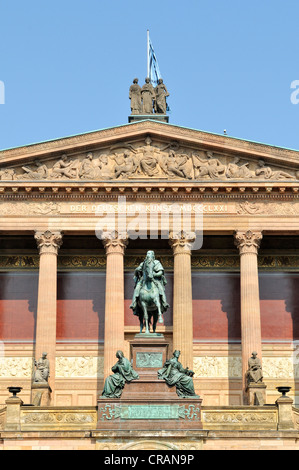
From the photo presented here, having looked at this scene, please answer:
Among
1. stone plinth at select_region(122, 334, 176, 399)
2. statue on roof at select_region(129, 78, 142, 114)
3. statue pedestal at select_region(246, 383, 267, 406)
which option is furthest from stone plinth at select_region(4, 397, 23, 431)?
statue on roof at select_region(129, 78, 142, 114)

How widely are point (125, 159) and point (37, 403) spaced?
478 inches

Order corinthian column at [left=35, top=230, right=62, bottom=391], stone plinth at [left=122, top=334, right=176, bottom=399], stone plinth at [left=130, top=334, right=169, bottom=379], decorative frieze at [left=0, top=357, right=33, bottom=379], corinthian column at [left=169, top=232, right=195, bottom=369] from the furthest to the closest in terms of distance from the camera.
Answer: decorative frieze at [left=0, top=357, right=33, bottom=379]
corinthian column at [left=169, top=232, right=195, bottom=369]
corinthian column at [left=35, top=230, right=62, bottom=391]
stone plinth at [left=130, top=334, right=169, bottom=379]
stone plinth at [left=122, top=334, right=176, bottom=399]

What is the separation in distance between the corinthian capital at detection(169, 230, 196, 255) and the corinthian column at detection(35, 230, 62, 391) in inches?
197

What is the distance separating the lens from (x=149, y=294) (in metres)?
30.3

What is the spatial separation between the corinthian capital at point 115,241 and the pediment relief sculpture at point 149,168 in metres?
2.54

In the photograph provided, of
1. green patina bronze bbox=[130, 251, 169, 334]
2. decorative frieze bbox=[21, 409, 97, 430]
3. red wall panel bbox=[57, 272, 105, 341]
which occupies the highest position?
red wall panel bbox=[57, 272, 105, 341]

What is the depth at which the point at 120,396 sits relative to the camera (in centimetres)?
2825

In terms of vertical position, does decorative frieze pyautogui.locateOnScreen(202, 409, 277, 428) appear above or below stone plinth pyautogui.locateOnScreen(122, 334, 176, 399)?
below

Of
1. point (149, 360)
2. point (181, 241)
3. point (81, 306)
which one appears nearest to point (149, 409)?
point (149, 360)

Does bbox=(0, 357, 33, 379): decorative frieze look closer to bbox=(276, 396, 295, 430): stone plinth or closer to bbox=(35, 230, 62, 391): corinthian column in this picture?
bbox=(35, 230, 62, 391): corinthian column

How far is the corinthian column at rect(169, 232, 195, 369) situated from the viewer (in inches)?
1625

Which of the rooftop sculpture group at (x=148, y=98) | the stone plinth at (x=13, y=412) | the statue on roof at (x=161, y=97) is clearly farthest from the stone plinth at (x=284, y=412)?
the statue on roof at (x=161, y=97)

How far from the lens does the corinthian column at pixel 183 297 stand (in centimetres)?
4128

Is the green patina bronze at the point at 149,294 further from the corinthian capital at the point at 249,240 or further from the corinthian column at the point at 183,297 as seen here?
the corinthian capital at the point at 249,240
